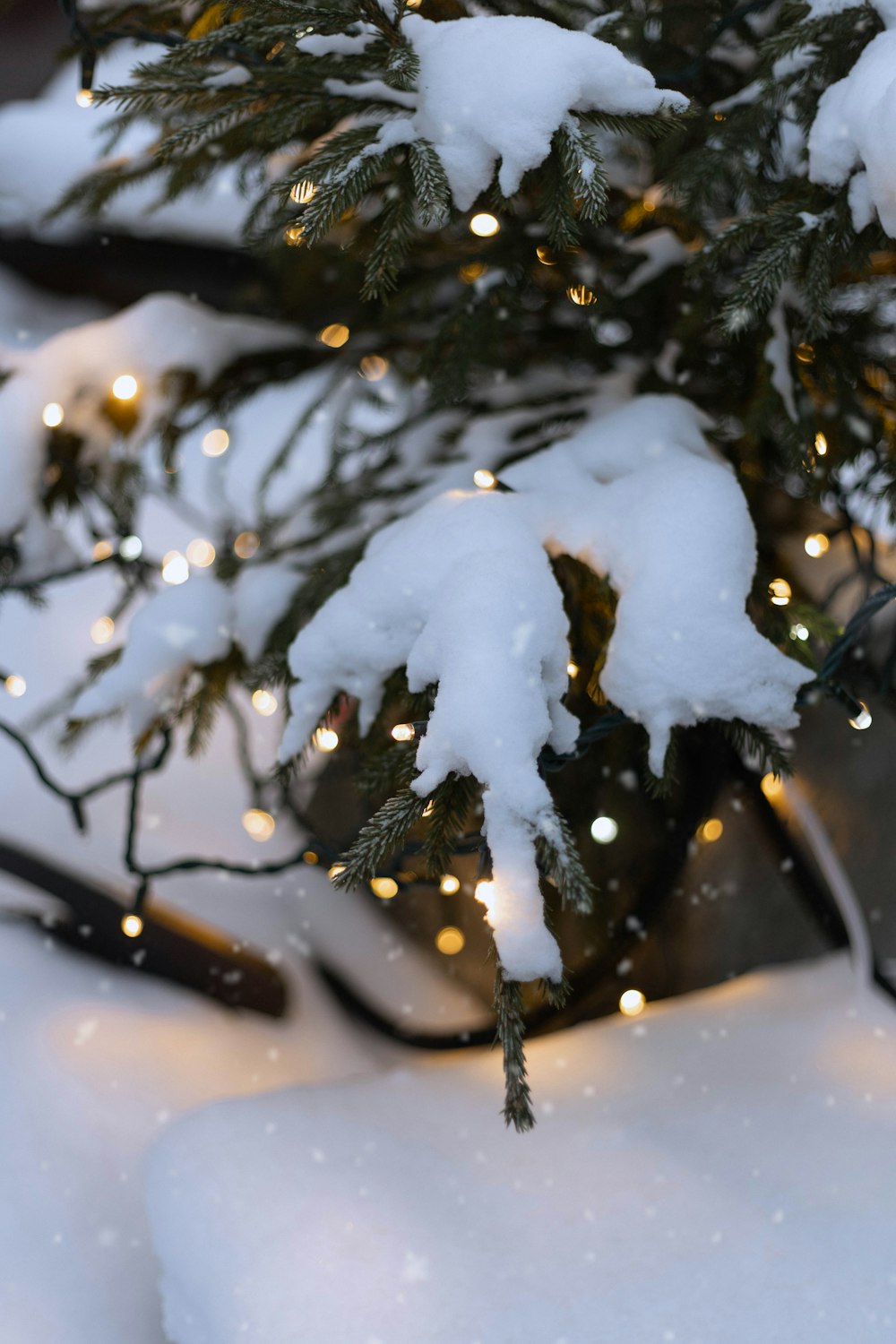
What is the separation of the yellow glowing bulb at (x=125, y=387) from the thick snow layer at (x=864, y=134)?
0.85 meters

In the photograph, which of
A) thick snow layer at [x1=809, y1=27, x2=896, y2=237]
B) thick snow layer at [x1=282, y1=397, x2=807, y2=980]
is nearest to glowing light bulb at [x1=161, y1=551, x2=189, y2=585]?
A: thick snow layer at [x1=282, y1=397, x2=807, y2=980]

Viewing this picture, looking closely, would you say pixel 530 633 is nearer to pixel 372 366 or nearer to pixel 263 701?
pixel 263 701

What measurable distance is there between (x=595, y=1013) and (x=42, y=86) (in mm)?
2387

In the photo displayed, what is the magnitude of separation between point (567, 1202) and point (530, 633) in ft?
1.96

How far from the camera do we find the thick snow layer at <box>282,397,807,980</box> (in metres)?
0.74

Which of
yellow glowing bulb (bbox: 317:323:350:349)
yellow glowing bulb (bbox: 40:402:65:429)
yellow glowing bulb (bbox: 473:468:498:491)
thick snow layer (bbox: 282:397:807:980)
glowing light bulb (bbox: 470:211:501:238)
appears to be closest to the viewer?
thick snow layer (bbox: 282:397:807:980)

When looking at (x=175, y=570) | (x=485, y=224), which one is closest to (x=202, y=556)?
(x=175, y=570)

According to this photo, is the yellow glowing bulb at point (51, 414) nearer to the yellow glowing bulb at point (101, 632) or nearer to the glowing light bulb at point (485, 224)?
the yellow glowing bulb at point (101, 632)

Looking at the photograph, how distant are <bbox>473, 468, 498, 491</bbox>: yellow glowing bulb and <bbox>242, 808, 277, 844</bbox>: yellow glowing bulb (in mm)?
761

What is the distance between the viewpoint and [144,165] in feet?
4.21

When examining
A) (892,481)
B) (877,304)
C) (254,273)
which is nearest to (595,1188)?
(892,481)

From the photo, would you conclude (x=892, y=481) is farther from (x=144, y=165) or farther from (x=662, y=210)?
(x=144, y=165)

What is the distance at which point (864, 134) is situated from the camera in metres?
0.78

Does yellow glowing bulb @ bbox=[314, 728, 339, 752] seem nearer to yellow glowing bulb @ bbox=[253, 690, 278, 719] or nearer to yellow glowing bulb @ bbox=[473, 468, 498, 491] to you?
yellow glowing bulb @ bbox=[253, 690, 278, 719]
